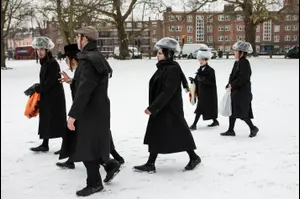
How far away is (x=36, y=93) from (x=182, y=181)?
2.71 meters

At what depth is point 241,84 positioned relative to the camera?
21.9ft

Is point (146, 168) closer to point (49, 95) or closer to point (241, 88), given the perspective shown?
point (49, 95)

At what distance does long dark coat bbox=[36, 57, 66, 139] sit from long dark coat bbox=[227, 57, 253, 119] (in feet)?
9.95

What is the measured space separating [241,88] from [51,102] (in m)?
3.31

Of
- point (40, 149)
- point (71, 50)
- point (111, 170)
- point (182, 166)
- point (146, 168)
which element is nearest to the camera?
point (111, 170)

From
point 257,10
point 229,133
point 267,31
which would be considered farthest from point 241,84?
point 267,31

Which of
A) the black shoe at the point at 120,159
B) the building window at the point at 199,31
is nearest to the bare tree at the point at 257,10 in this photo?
the black shoe at the point at 120,159

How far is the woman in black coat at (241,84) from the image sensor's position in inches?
262

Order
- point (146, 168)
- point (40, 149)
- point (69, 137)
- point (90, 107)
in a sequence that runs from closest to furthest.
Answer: point (90, 107) < point (69, 137) < point (146, 168) < point (40, 149)

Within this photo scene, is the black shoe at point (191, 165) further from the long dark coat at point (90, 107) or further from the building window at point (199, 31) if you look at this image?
the building window at point (199, 31)

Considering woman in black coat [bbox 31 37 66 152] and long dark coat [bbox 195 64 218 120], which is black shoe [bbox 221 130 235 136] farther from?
woman in black coat [bbox 31 37 66 152]

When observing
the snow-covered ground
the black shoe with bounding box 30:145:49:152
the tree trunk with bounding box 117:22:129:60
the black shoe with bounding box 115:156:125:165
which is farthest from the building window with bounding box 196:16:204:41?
the black shoe with bounding box 115:156:125:165

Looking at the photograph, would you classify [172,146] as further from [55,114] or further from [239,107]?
[239,107]

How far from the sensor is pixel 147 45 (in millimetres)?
98688
